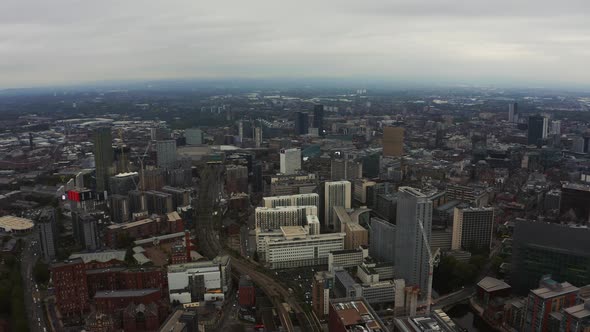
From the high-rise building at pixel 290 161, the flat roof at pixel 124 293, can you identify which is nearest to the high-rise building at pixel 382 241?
the flat roof at pixel 124 293

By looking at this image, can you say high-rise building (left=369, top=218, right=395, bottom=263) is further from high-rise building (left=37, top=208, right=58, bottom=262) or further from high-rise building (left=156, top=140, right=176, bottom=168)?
high-rise building (left=156, top=140, right=176, bottom=168)

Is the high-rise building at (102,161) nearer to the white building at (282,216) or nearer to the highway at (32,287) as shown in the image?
the highway at (32,287)

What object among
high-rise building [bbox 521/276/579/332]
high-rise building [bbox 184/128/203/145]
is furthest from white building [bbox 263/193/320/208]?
high-rise building [bbox 184/128/203/145]

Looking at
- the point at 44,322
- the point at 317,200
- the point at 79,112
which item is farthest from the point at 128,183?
the point at 79,112

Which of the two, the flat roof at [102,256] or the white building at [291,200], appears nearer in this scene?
the flat roof at [102,256]

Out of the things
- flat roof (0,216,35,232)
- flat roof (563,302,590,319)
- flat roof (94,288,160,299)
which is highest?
flat roof (563,302,590,319)

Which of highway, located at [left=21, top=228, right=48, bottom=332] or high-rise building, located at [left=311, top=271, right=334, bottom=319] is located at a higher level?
high-rise building, located at [left=311, top=271, right=334, bottom=319]

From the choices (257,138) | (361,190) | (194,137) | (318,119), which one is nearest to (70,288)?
(361,190)
